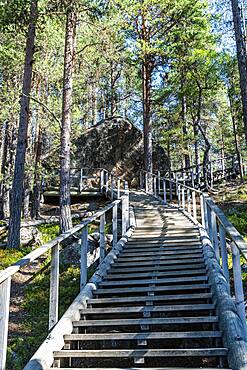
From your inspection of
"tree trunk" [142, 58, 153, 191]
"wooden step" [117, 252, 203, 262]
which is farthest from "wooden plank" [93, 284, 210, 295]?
"tree trunk" [142, 58, 153, 191]

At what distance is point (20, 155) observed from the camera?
11.2 metres

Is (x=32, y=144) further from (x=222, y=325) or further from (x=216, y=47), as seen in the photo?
(x=222, y=325)

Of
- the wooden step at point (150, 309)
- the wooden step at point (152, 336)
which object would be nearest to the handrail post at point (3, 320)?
the wooden step at point (152, 336)

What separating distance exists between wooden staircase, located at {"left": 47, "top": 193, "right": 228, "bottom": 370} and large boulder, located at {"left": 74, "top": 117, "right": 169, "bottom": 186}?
13.0 metres

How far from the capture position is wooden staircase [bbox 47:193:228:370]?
371cm

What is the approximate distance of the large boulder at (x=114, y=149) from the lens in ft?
68.5

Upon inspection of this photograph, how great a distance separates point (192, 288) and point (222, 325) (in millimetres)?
1336

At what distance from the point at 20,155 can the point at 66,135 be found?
5.47ft

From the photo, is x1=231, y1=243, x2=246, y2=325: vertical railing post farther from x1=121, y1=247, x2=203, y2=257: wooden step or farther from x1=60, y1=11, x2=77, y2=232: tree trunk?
x1=60, y1=11, x2=77, y2=232: tree trunk

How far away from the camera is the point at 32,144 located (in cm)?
1839

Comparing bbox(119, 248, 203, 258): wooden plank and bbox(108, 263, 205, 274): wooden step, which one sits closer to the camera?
bbox(108, 263, 205, 274): wooden step

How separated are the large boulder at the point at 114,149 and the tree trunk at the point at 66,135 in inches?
366

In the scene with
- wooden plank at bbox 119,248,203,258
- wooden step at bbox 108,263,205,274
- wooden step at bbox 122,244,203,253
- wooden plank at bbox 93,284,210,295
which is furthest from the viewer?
wooden step at bbox 122,244,203,253

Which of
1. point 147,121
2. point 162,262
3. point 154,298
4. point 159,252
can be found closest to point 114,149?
point 147,121
